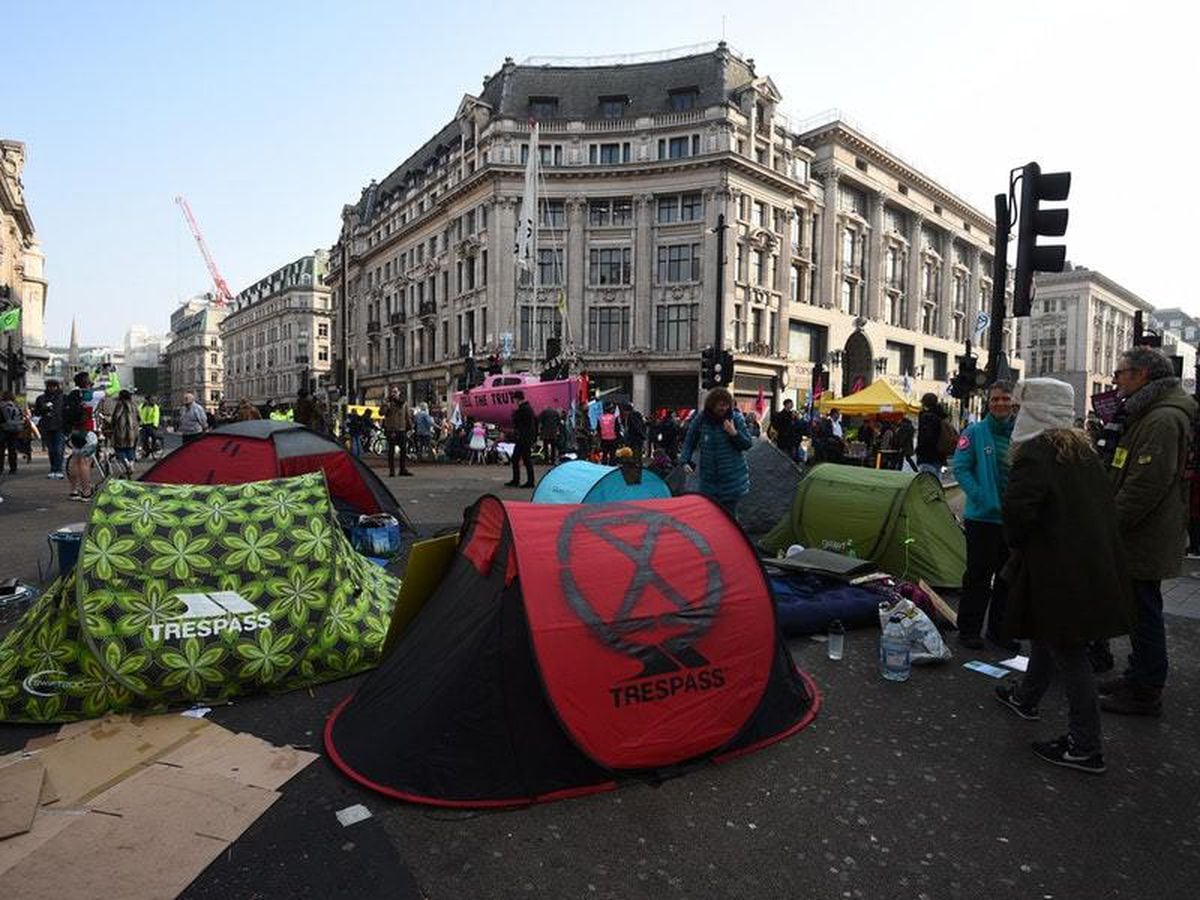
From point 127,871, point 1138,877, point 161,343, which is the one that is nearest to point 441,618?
point 127,871

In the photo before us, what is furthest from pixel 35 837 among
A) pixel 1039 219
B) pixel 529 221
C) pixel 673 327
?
pixel 673 327

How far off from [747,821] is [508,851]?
1.03 meters

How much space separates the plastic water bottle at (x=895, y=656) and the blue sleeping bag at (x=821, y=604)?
2.67ft

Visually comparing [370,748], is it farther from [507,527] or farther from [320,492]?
[320,492]

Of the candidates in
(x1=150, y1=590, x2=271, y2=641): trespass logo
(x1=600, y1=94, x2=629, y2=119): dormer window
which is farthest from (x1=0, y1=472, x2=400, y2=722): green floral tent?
(x1=600, y1=94, x2=629, y2=119): dormer window

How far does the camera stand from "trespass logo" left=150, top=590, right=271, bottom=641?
13.0 ft

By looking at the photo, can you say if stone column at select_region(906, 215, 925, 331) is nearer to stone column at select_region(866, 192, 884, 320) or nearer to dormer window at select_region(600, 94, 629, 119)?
stone column at select_region(866, 192, 884, 320)

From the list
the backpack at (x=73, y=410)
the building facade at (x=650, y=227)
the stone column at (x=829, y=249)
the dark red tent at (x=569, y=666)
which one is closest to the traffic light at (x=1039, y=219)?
the dark red tent at (x=569, y=666)

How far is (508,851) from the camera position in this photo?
2730mm

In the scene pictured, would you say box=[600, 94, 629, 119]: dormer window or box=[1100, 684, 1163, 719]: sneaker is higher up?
box=[600, 94, 629, 119]: dormer window

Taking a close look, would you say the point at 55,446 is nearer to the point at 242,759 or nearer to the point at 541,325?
the point at 242,759

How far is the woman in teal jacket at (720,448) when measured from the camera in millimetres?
6598

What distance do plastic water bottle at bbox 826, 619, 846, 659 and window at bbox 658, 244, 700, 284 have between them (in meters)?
37.2

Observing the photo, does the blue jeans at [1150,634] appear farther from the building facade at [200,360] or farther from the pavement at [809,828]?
the building facade at [200,360]
